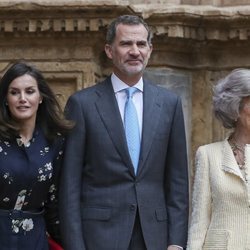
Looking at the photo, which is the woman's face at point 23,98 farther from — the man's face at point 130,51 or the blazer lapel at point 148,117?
the blazer lapel at point 148,117

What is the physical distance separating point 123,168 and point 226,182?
0.51 meters

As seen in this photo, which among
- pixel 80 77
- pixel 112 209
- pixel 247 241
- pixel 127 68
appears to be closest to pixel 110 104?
pixel 127 68

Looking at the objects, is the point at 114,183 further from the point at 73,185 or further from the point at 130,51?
the point at 130,51

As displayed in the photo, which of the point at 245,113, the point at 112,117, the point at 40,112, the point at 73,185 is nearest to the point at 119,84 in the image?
the point at 112,117

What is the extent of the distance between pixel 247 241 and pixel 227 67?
271 cm

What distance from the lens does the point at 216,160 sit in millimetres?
5000

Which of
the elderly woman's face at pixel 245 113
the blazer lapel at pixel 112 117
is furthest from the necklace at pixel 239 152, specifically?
the blazer lapel at pixel 112 117

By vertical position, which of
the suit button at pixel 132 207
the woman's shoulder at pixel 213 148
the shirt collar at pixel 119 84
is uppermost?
the shirt collar at pixel 119 84

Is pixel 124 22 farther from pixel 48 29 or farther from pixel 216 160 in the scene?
pixel 48 29

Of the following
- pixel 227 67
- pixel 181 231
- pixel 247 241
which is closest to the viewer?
pixel 247 241

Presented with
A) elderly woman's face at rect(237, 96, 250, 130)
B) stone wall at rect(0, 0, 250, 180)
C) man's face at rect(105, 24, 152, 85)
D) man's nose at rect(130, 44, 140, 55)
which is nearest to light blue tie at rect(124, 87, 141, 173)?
man's face at rect(105, 24, 152, 85)

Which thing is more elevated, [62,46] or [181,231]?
[62,46]

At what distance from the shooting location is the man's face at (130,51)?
16.8 ft

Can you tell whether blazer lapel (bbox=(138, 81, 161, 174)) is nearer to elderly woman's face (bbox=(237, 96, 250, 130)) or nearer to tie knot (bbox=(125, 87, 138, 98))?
tie knot (bbox=(125, 87, 138, 98))
